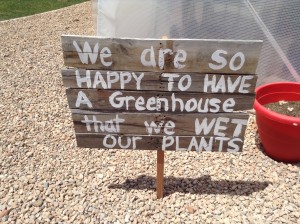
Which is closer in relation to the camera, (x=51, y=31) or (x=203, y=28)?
(x=203, y=28)

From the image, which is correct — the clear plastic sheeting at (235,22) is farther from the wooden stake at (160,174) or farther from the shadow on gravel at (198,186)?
the wooden stake at (160,174)

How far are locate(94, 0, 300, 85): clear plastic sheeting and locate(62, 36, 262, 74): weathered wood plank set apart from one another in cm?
171

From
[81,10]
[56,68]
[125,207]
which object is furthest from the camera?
[81,10]

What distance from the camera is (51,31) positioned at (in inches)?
270

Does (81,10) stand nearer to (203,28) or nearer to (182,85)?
(203,28)

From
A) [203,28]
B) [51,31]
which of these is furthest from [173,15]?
[51,31]

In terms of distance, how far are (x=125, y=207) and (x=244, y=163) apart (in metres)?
1.22

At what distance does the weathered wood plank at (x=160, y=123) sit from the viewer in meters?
2.44

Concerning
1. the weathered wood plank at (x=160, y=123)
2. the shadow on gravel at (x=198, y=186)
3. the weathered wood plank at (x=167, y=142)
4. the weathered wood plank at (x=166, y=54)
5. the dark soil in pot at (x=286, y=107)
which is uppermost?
the weathered wood plank at (x=166, y=54)

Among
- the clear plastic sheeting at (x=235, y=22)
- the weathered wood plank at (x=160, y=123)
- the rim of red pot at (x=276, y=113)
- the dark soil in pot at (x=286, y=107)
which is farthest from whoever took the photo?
the clear plastic sheeting at (x=235, y=22)

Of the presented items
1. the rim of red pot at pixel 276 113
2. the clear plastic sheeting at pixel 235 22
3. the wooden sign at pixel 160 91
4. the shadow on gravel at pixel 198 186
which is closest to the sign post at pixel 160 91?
the wooden sign at pixel 160 91

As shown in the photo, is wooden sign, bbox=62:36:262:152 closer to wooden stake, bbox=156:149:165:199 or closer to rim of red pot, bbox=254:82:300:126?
wooden stake, bbox=156:149:165:199

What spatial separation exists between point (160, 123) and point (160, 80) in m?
0.34

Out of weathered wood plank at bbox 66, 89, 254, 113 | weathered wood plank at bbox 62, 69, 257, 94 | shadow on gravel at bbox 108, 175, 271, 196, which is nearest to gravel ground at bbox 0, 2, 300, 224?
shadow on gravel at bbox 108, 175, 271, 196
